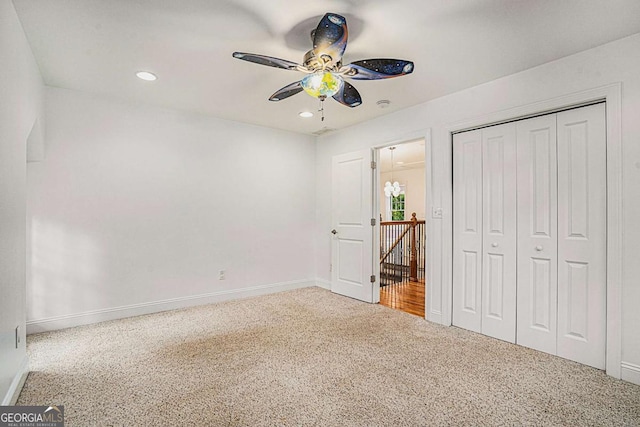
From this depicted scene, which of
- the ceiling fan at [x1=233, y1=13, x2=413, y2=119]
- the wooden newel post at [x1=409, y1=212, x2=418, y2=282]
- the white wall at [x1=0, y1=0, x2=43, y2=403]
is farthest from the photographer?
the wooden newel post at [x1=409, y1=212, x2=418, y2=282]

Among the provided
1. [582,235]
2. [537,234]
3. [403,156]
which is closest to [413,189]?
[403,156]

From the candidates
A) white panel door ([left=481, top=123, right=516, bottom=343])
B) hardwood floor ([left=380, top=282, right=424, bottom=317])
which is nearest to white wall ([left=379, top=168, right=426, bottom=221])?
hardwood floor ([left=380, top=282, right=424, bottom=317])

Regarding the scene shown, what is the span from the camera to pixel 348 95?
279 cm

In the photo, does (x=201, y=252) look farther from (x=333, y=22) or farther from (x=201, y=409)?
(x=333, y=22)

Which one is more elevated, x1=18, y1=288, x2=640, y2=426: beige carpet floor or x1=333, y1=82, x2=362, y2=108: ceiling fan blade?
x1=333, y1=82, x2=362, y2=108: ceiling fan blade

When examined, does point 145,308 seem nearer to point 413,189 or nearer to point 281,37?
point 281,37

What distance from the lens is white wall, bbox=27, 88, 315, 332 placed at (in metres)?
3.33

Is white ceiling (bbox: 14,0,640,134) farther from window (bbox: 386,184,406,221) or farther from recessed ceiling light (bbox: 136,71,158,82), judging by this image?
window (bbox: 386,184,406,221)

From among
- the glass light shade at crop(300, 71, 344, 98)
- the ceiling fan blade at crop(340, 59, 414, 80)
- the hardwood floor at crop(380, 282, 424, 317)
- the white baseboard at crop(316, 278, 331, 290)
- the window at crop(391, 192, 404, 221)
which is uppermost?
the ceiling fan blade at crop(340, 59, 414, 80)

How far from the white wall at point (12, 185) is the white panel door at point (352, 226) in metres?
3.47

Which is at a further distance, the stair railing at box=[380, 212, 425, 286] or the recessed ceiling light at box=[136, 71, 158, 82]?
the stair railing at box=[380, 212, 425, 286]

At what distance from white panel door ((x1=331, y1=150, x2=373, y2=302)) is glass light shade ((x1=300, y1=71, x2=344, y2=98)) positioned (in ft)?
6.70

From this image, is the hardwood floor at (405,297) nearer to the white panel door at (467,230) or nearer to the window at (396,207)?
the white panel door at (467,230)

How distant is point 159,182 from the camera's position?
12.9 feet
